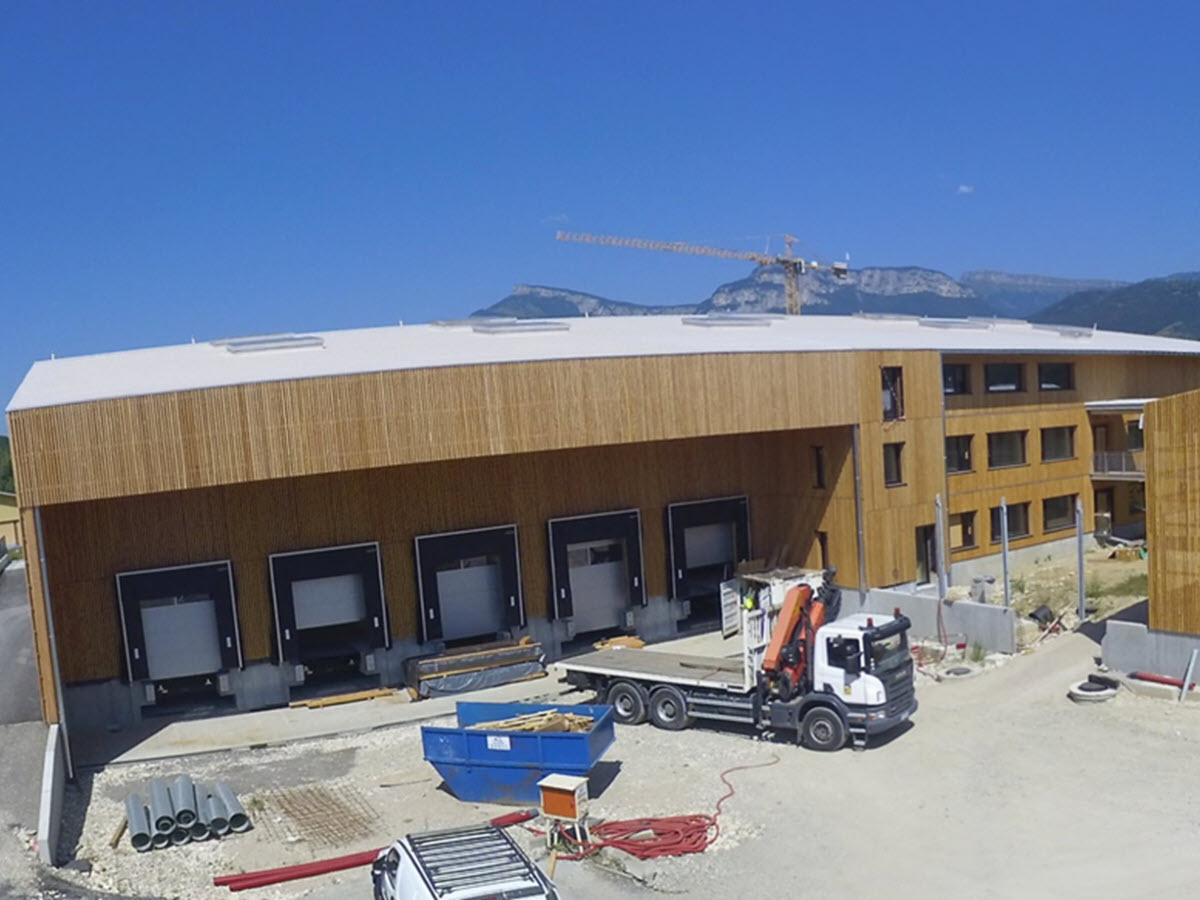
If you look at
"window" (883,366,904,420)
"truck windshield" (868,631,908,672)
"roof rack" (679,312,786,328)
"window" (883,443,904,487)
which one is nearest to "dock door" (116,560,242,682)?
"truck windshield" (868,631,908,672)

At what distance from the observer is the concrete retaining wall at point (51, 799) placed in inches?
615

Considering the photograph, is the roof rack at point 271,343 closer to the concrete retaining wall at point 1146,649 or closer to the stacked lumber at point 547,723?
the stacked lumber at point 547,723

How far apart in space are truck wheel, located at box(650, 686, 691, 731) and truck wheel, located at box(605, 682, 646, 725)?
0.28 meters

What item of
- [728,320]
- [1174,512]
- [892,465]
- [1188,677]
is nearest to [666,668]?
[1188,677]

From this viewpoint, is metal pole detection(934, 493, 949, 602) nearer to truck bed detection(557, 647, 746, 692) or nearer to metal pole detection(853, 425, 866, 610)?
metal pole detection(853, 425, 866, 610)

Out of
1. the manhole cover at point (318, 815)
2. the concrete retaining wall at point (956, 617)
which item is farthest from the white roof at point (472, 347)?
the manhole cover at point (318, 815)

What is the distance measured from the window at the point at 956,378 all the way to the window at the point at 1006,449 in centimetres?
196

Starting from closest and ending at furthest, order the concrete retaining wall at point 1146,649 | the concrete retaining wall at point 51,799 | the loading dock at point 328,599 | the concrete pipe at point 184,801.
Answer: the concrete retaining wall at point 51,799, the concrete pipe at point 184,801, the concrete retaining wall at point 1146,649, the loading dock at point 328,599

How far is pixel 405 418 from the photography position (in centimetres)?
2359

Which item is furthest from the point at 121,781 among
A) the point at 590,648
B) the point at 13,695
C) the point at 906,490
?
the point at 906,490

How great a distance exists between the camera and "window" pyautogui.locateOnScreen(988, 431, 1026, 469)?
33938 mm

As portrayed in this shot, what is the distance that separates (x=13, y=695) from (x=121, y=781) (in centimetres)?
349

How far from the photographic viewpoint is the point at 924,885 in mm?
14219

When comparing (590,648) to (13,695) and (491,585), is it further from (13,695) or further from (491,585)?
(13,695)
